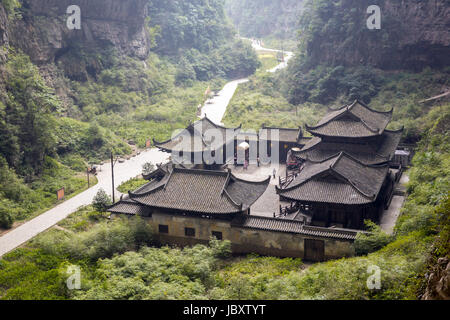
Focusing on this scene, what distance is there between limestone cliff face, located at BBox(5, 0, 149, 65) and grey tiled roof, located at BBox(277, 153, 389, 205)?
115ft

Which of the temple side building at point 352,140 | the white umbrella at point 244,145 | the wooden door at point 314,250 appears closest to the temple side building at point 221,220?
the wooden door at point 314,250

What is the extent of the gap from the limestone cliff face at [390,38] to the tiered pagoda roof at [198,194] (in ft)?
147

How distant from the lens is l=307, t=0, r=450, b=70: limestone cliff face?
6397 cm

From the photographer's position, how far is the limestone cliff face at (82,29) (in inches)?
2094

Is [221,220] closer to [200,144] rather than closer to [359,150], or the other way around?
[200,144]

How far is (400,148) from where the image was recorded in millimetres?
47531

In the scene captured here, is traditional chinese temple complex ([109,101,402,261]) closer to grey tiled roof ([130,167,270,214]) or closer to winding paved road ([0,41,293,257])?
grey tiled roof ([130,167,270,214])

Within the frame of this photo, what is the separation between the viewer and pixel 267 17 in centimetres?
12306

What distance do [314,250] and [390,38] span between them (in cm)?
4991

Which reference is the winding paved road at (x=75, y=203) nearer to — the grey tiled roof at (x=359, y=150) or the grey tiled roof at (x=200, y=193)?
the grey tiled roof at (x=200, y=193)

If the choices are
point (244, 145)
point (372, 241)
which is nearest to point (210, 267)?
point (372, 241)

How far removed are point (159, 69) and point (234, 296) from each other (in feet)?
Result: 218
